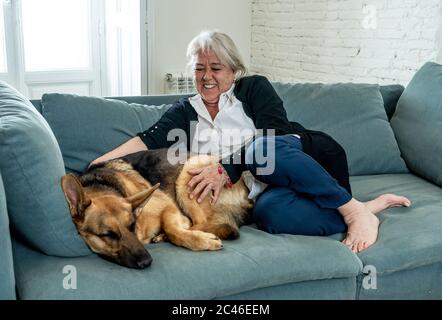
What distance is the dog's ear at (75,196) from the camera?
4.51 feet

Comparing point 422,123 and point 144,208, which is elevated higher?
point 422,123

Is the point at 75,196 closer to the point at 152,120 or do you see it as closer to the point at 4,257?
the point at 4,257

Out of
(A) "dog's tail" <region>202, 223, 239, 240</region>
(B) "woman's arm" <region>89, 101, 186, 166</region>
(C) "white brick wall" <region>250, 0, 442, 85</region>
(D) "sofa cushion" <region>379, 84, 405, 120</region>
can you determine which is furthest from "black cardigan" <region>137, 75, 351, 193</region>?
(C) "white brick wall" <region>250, 0, 442, 85</region>

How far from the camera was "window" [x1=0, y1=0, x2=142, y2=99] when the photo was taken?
3.71 meters

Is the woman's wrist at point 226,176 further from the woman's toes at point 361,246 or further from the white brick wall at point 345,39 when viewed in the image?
the white brick wall at point 345,39

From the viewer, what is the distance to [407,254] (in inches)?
64.7

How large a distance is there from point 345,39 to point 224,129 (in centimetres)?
197

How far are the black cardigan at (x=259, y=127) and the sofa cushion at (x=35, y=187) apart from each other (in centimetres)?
64

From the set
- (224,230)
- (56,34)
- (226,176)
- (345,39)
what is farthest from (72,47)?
(224,230)

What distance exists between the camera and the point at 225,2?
14.1ft

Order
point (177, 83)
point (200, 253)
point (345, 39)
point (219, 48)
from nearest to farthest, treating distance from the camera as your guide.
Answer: point (200, 253) → point (219, 48) → point (345, 39) → point (177, 83)

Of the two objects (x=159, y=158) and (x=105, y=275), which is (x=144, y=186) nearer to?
(x=159, y=158)

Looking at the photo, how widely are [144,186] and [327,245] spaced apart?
2.12 feet

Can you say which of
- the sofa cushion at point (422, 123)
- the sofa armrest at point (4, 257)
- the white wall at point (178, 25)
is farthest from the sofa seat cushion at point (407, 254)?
the white wall at point (178, 25)
